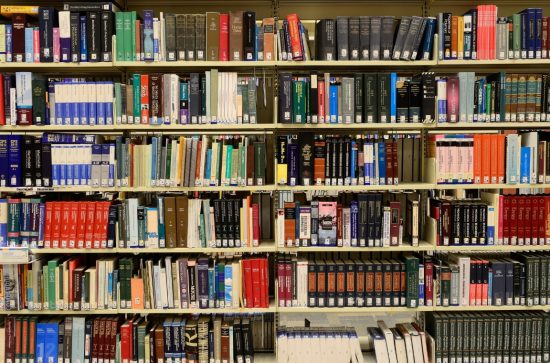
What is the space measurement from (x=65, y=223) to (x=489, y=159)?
2792mm

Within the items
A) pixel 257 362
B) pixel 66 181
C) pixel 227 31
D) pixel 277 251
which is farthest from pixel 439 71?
pixel 66 181

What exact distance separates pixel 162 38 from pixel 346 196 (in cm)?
164

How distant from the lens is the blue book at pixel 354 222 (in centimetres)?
287

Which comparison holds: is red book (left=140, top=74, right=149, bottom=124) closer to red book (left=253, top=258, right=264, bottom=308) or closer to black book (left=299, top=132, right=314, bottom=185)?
black book (left=299, top=132, right=314, bottom=185)

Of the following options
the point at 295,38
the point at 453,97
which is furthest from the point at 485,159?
the point at 295,38

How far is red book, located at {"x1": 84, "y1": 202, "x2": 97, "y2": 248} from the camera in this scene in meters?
2.88

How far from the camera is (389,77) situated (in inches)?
112

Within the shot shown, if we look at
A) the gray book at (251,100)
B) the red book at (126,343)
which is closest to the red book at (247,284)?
the red book at (126,343)

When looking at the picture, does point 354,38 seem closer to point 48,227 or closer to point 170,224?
point 170,224

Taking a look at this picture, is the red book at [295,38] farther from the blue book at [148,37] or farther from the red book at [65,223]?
the red book at [65,223]

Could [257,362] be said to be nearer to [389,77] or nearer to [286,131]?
[286,131]

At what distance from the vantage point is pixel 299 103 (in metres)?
2.83

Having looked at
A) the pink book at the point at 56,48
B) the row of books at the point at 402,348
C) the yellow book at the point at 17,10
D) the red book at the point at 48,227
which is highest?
the yellow book at the point at 17,10

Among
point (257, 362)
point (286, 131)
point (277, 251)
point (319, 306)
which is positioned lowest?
point (257, 362)
